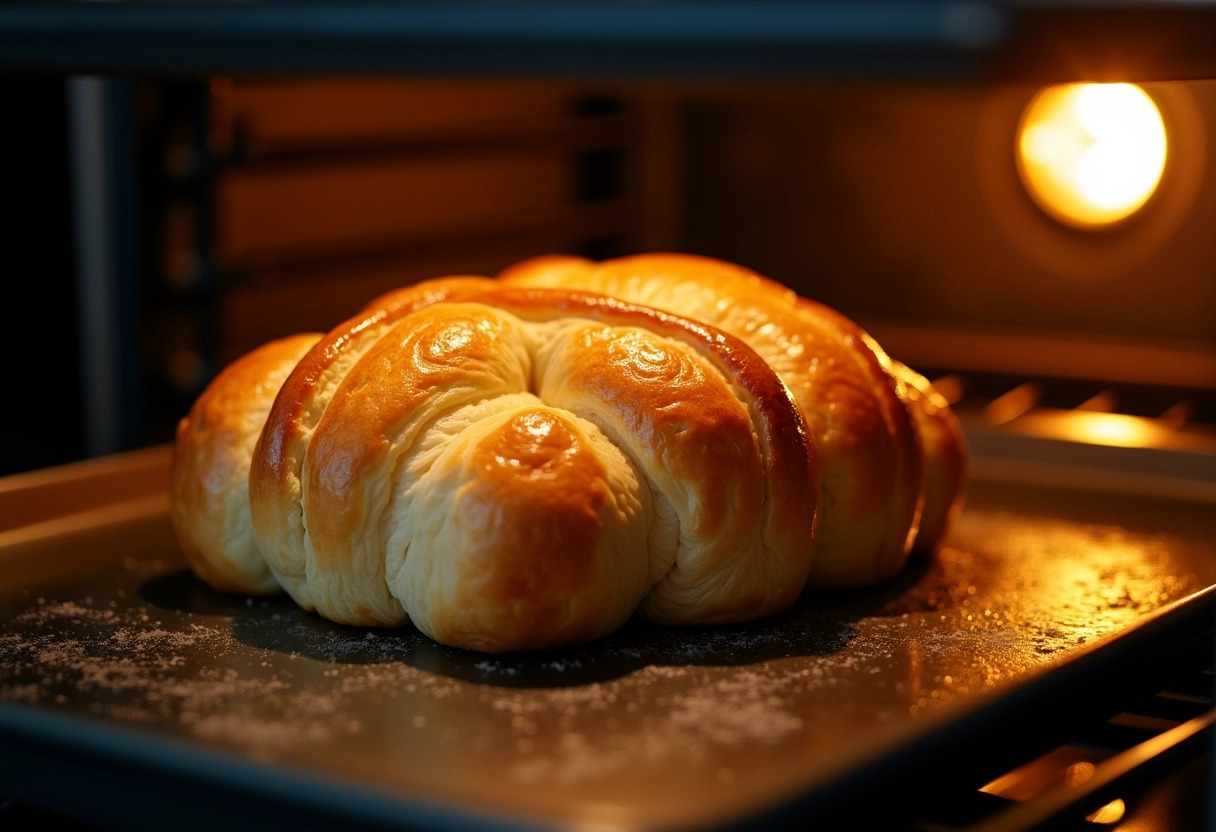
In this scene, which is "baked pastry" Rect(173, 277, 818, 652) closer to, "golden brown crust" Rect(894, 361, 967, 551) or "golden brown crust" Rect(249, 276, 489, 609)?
"golden brown crust" Rect(249, 276, 489, 609)

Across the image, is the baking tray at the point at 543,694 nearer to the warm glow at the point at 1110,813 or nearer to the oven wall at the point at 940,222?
the warm glow at the point at 1110,813

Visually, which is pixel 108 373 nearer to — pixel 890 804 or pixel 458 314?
pixel 458 314

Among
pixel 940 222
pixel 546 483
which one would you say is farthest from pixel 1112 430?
pixel 546 483

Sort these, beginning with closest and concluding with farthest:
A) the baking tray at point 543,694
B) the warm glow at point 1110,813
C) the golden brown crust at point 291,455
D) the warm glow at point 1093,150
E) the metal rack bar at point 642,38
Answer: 1. the metal rack bar at point 642,38
2. the baking tray at point 543,694
3. the warm glow at point 1110,813
4. the golden brown crust at point 291,455
5. the warm glow at point 1093,150

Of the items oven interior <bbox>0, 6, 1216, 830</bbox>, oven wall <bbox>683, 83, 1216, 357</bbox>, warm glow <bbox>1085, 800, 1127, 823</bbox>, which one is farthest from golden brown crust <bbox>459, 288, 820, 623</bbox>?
oven wall <bbox>683, 83, 1216, 357</bbox>

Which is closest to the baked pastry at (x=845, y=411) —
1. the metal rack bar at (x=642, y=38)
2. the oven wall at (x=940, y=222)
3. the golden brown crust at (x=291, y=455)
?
the golden brown crust at (x=291, y=455)
